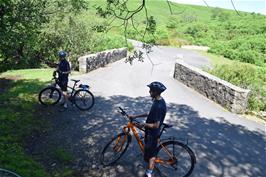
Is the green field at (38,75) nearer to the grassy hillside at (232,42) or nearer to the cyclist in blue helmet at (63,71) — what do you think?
the grassy hillside at (232,42)

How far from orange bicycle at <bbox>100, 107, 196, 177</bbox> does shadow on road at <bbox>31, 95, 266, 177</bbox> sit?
0.25 m

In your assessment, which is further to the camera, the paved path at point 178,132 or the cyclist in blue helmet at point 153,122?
the paved path at point 178,132

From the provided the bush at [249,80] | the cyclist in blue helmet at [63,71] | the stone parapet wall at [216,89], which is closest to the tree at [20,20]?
the cyclist in blue helmet at [63,71]

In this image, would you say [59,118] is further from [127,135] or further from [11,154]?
[127,135]

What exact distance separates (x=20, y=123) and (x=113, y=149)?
12.0ft

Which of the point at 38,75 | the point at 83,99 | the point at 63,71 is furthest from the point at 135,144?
the point at 38,75

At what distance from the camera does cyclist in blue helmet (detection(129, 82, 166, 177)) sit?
6195 millimetres

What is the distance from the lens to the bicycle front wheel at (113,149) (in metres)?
7.27

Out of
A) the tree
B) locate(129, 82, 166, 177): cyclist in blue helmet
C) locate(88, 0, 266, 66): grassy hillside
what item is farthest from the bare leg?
locate(88, 0, 266, 66): grassy hillside

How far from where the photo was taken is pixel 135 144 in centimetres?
848

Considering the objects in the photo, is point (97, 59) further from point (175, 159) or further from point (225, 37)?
point (225, 37)

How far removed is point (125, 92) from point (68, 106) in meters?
3.52

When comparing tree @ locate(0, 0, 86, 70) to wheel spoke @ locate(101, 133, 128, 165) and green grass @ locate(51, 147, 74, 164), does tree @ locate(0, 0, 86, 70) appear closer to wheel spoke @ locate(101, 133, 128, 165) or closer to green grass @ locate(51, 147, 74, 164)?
green grass @ locate(51, 147, 74, 164)

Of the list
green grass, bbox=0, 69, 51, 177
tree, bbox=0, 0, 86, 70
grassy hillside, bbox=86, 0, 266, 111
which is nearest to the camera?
green grass, bbox=0, 69, 51, 177
